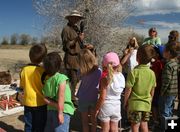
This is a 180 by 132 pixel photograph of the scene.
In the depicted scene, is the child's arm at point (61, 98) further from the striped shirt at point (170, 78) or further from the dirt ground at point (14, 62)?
the dirt ground at point (14, 62)

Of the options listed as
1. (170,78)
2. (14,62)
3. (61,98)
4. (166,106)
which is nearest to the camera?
(61,98)

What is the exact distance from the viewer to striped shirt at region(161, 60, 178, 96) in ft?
18.9

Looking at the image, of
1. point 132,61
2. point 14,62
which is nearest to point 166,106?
point 132,61

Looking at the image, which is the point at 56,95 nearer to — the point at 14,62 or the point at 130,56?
the point at 130,56

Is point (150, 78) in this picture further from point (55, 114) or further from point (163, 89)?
point (55, 114)

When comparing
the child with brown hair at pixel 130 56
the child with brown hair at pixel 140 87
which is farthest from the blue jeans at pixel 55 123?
the child with brown hair at pixel 130 56

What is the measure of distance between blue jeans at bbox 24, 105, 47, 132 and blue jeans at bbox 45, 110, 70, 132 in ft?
0.71

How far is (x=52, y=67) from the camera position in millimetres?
4551

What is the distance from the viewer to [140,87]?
5.13 meters

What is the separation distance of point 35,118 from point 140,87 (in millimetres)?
1387

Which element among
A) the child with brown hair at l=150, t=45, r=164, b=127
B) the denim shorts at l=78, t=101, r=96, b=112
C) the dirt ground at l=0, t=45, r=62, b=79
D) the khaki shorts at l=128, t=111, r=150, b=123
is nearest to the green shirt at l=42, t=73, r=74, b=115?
the denim shorts at l=78, t=101, r=96, b=112

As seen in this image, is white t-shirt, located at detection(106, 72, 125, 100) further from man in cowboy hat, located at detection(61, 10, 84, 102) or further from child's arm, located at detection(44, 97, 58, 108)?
man in cowboy hat, located at detection(61, 10, 84, 102)

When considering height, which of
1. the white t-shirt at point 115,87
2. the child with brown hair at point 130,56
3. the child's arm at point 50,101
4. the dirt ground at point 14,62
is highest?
the child with brown hair at point 130,56

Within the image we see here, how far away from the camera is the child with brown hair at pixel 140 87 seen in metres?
5.10
